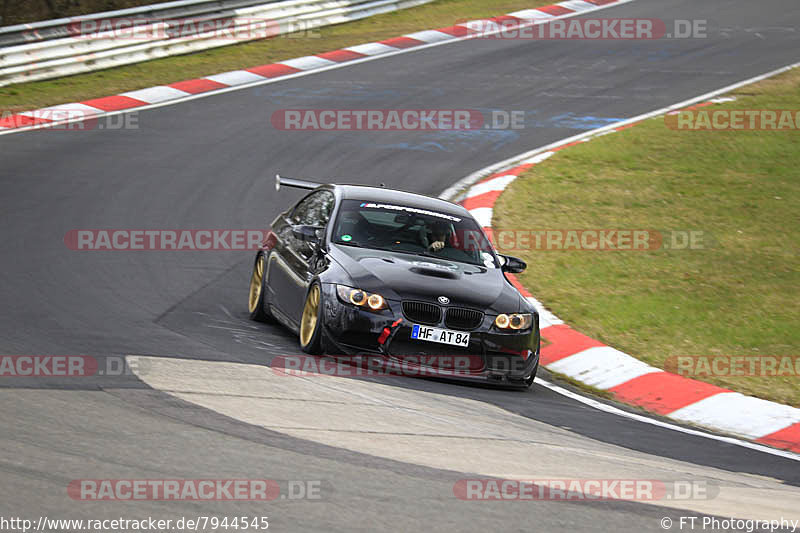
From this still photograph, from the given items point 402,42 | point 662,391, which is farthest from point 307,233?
point 402,42

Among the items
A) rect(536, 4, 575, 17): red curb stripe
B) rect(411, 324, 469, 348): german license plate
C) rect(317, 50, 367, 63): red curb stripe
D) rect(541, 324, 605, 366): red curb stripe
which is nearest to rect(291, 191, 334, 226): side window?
rect(411, 324, 469, 348): german license plate

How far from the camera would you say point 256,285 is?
9.99 metres

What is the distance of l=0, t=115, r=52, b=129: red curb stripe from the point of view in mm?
16328

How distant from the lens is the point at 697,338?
10.0 m

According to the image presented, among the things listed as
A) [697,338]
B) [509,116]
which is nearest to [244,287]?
[697,338]

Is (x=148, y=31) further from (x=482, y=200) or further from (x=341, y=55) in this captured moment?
(x=482, y=200)

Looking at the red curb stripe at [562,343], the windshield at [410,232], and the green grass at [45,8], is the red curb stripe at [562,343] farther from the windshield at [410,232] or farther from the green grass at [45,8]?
the green grass at [45,8]

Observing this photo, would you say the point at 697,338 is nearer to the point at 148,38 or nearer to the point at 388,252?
the point at 388,252

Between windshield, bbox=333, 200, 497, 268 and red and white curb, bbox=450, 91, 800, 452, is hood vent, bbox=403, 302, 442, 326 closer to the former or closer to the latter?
windshield, bbox=333, 200, 497, 268

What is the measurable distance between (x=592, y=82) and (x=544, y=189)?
6876 millimetres

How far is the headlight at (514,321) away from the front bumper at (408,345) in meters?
0.05

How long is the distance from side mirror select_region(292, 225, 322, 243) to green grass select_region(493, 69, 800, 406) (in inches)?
109

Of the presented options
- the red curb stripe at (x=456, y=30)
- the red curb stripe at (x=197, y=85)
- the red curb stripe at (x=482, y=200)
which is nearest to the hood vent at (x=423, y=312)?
the red curb stripe at (x=482, y=200)

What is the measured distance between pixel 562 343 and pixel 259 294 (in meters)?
2.79
